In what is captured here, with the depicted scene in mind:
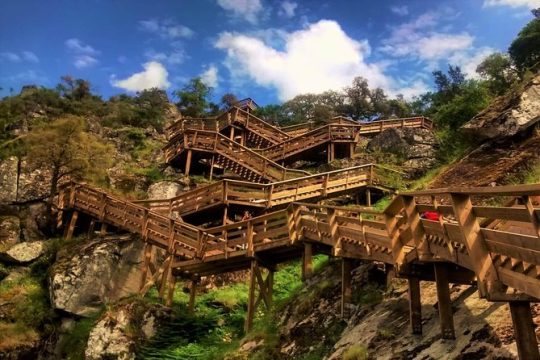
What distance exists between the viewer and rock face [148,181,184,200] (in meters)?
27.0

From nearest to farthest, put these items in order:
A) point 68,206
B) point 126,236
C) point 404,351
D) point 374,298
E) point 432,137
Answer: point 404,351 < point 374,298 < point 126,236 < point 68,206 < point 432,137

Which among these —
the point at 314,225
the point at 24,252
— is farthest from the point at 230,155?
the point at 314,225

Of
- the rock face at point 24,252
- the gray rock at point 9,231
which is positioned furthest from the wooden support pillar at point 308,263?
the gray rock at point 9,231

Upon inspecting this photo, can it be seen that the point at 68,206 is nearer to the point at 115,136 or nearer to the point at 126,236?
the point at 126,236

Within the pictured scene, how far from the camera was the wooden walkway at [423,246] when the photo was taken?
442 cm

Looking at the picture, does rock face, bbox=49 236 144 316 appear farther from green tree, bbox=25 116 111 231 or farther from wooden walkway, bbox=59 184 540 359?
green tree, bbox=25 116 111 231

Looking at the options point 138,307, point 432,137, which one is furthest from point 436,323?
point 432,137

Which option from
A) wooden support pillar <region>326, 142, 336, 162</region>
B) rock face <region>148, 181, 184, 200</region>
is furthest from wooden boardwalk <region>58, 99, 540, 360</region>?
rock face <region>148, 181, 184, 200</region>

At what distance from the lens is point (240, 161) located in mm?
28000

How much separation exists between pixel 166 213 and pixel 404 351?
1673cm

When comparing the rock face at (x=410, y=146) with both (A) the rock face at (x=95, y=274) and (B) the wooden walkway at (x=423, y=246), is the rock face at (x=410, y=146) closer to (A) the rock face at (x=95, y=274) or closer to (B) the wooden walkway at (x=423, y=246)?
(B) the wooden walkway at (x=423, y=246)

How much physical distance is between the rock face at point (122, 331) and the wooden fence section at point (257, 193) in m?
6.34

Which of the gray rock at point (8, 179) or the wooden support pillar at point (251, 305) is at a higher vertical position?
the gray rock at point (8, 179)

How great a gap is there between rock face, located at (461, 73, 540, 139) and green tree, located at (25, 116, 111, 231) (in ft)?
58.9
